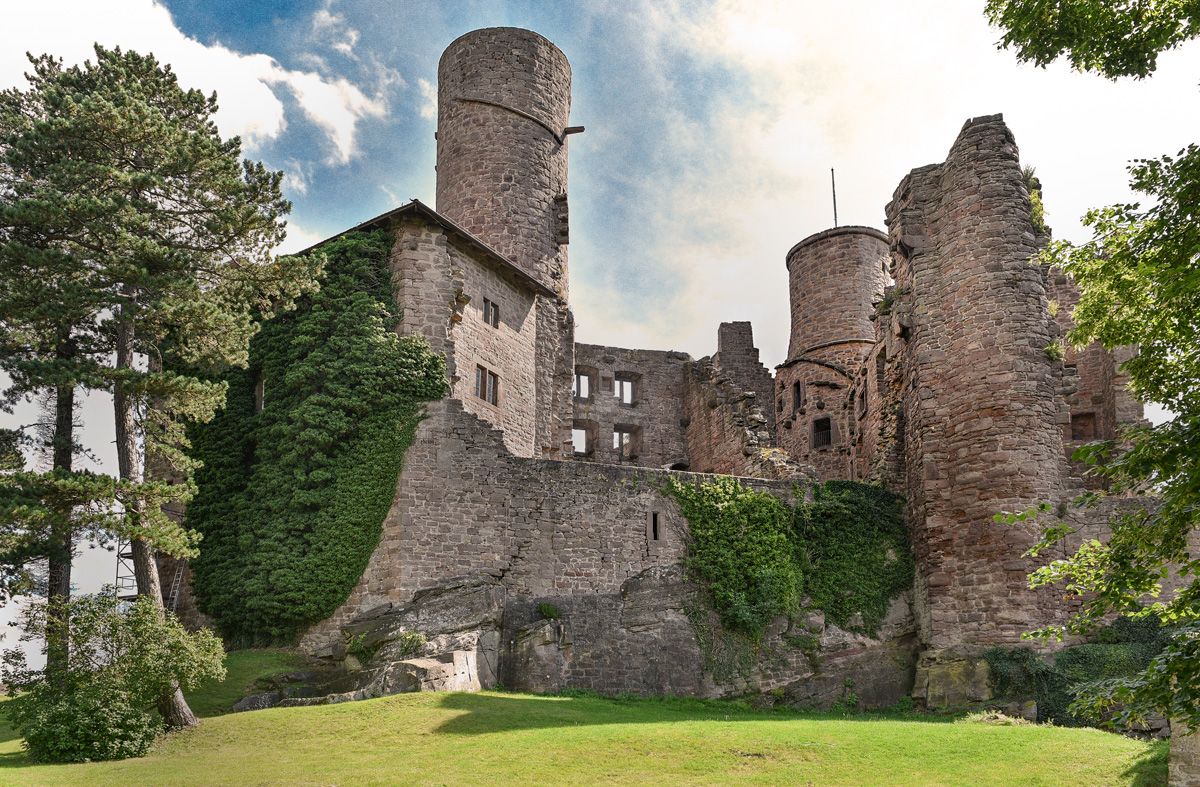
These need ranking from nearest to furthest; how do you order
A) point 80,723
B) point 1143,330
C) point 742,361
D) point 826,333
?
point 1143,330, point 80,723, point 826,333, point 742,361

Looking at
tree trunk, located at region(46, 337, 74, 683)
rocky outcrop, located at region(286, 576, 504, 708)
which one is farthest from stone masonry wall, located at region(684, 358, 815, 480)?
tree trunk, located at region(46, 337, 74, 683)

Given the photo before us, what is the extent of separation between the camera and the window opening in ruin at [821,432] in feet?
117

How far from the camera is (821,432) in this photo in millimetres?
35938

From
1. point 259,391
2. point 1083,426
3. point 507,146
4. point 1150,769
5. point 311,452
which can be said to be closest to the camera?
point 1150,769

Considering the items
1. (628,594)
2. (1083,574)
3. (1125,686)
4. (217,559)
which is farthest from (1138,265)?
(217,559)

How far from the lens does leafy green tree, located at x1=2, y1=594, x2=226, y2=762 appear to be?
48.6 feet

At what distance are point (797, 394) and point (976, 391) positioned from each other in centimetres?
1411

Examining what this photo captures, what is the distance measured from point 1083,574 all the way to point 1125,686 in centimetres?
147

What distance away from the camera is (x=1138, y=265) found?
36.5ft

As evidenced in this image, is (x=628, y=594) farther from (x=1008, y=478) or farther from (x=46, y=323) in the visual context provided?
(x=46, y=323)

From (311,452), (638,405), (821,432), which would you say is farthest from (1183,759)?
(638,405)

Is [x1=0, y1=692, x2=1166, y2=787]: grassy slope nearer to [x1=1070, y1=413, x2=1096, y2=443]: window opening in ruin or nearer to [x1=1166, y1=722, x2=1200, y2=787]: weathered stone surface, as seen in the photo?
[x1=1166, y1=722, x2=1200, y2=787]: weathered stone surface

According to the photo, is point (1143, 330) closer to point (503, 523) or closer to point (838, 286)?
point (503, 523)

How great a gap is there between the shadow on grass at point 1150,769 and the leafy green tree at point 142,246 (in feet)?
47.4
